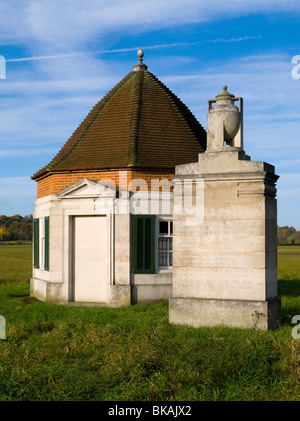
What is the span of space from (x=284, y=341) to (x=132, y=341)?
8.76ft

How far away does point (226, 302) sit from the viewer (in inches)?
415

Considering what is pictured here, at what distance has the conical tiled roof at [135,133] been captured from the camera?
1548cm

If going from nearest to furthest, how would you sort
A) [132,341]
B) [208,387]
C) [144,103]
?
[208,387] → [132,341] → [144,103]

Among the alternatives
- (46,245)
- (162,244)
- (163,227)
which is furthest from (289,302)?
(46,245)

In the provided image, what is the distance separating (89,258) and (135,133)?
13.7 feet

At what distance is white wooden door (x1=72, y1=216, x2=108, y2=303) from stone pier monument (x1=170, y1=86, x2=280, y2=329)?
4.61m

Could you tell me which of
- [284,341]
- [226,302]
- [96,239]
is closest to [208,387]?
[284,341]

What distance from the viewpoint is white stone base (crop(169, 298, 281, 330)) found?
1030 centimetres

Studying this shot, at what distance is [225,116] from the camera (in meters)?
10.9

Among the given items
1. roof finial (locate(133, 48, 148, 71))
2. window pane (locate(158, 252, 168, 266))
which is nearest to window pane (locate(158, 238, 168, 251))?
window pane (locate(158, 252, 168, 266))

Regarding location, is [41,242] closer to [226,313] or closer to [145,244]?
[145,244]

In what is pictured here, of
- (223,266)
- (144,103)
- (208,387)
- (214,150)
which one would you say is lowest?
(208,387)

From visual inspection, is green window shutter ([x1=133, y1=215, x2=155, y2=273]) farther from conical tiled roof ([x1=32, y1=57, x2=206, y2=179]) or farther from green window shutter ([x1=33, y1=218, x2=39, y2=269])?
green window shutter ([x1=33, y1=218, x2=39, y2=269])

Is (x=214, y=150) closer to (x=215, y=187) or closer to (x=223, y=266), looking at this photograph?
(x=215, y=187)
